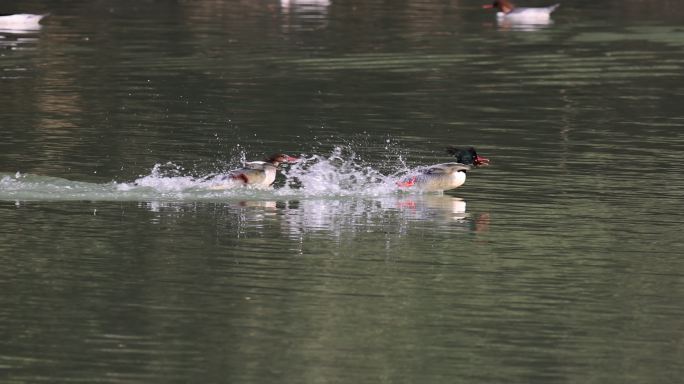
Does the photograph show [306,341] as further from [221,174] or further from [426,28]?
[426,28]

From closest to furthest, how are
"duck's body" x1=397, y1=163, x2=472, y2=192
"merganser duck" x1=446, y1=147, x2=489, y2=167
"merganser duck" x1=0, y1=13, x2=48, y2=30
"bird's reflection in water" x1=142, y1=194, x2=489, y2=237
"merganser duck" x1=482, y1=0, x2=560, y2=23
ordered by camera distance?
"bird's reflection in water" x1=142, y1=194, x2=489, y2=237
"duck's body" x1=397, y1=163, x2=472, y2=192
"merganser duck" x1=446, y1=147, x2=489, y2=167
"merganser duck" x1=0, y1=13, x2=48, y2=30
"merganser duck" x1=482, y1=0, x2=560, y2=23

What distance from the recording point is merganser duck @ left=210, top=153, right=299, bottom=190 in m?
18.4


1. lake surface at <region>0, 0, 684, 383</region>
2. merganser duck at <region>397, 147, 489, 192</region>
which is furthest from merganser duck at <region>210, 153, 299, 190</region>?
merganser duck at <region>397, 147, 489, 192</region>

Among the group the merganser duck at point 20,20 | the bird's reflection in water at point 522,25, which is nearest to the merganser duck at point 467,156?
the bird's reflection in water at point 522,25

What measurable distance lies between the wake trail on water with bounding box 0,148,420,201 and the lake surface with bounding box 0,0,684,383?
0.18ft

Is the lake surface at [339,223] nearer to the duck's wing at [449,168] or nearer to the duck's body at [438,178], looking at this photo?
the duck's body at [438,178]

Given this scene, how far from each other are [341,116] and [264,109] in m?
1.47

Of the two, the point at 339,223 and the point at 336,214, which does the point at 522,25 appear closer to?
the point at 336,214

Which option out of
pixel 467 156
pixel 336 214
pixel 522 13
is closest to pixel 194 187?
pixel 336 214

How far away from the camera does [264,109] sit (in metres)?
27.0

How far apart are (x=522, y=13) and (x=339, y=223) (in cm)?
3373

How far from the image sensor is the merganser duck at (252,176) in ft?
60.2

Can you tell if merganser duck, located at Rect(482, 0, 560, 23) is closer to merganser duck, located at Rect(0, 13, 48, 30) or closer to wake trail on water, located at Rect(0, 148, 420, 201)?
merganser duck, located at Rect(0, 13, 48, 30)

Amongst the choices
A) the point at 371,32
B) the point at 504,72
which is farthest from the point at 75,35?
the point at 504,72
